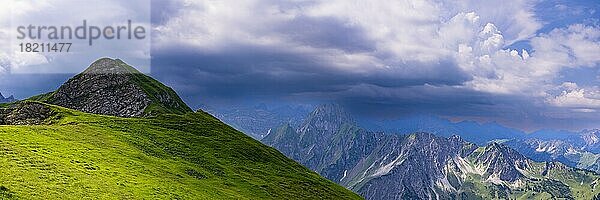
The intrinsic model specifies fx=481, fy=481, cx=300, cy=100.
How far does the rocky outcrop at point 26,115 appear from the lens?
135 m

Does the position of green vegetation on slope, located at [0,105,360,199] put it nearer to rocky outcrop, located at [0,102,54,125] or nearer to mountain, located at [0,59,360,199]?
mountain, located at [0,59,360,199]

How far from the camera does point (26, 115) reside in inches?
5512

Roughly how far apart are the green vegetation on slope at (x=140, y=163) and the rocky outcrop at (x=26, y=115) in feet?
12.9

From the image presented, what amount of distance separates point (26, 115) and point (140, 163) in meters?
62.2

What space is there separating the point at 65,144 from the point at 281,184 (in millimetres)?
62165

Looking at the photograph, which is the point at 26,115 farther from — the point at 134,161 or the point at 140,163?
the point at 140,163

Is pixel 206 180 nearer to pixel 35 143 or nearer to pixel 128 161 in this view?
pixel 128 161

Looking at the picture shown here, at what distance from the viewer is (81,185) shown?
71.6 metres

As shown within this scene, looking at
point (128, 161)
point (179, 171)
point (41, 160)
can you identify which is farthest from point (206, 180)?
point (41, 160)

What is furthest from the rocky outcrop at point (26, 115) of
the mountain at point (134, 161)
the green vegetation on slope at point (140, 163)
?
the green vegetation on slope at point (140, 163)

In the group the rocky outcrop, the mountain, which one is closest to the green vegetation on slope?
the mountain

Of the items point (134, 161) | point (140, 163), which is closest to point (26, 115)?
point (134, 161)

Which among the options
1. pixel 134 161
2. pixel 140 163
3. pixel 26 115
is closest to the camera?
pixel 134 161

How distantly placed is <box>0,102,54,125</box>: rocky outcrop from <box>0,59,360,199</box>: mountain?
0.26 metres
